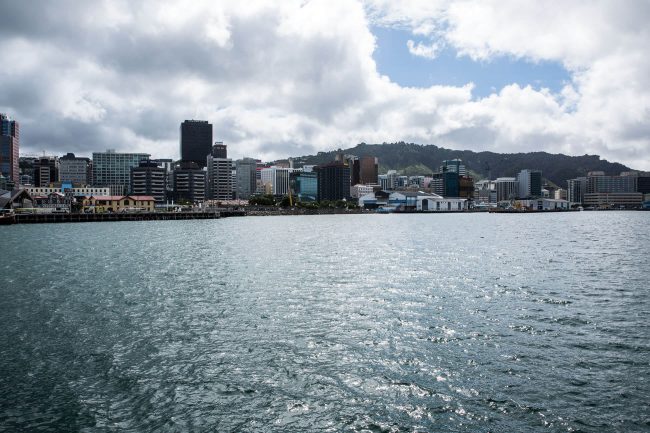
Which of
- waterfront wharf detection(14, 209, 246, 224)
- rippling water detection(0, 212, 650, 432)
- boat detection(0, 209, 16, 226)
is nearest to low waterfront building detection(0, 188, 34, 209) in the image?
waterfront wharf detection(14, 209, 246, 224)

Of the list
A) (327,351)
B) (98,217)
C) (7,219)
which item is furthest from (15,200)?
(327,351)

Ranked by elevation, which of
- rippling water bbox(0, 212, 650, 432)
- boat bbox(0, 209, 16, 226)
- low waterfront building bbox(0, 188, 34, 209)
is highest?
low waterfront building bbox(0, 188, 34, 209)

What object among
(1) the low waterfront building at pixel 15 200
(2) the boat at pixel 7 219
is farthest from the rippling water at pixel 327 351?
(1) the low waterfront building at pixel 15 200

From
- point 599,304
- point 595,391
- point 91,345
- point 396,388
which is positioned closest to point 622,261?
point 599,304

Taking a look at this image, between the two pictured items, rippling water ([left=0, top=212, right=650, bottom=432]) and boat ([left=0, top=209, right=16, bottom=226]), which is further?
boat ([left=0, top=209, right=16, bottom=226])

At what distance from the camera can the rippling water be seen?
49.6 feet

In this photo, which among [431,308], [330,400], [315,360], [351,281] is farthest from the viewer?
[351,281]

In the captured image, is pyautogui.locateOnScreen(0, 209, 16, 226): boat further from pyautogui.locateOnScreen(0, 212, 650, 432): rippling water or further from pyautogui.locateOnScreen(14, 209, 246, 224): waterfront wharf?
pyautogui.locateOnScreen(0, 212, 650, 432): rippling water

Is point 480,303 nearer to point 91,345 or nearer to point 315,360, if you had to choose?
point 315,360

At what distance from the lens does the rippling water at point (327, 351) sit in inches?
595

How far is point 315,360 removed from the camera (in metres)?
19.9

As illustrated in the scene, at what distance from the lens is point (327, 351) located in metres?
21.1

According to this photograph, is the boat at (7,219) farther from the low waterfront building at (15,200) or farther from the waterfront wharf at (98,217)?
the low waterfront building at (15,200)

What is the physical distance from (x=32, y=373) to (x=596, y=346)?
956 inches
